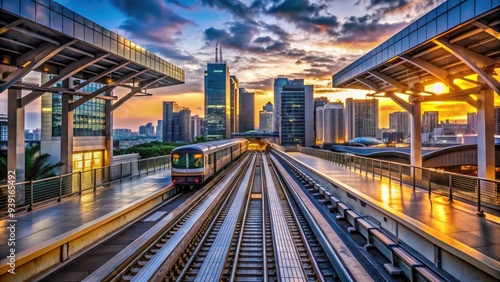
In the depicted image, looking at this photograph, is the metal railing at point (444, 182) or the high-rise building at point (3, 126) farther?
the high-rise building at point (3, 126)

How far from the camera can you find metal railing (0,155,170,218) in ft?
30.5

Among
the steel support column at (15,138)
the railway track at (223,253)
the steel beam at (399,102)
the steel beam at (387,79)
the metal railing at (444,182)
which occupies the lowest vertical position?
the railway track at (223,253)

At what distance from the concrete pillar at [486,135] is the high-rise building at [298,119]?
113m

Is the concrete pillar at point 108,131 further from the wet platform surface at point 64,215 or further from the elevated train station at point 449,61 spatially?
the elevated train station at point 449,61

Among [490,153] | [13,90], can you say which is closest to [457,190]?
[490,153]

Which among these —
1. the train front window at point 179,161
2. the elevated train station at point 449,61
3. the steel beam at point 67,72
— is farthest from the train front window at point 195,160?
the elevated train station at point 449,61

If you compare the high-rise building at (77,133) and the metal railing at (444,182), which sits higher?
the high-rise building at (77,133)

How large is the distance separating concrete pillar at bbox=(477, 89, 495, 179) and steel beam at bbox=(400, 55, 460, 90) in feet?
5.29

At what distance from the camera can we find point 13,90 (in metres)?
14.3

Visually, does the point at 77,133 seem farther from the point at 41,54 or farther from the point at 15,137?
the point at 41,54

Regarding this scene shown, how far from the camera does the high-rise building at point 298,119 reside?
130250 mm

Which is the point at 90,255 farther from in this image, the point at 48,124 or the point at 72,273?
the point at 48,124

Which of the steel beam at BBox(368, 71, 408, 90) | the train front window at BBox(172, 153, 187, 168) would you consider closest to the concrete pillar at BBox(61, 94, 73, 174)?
the train front window at BBox(172, 153, 187, 168)

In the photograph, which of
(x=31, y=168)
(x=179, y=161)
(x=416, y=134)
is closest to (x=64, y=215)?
(x=31, y=168)
